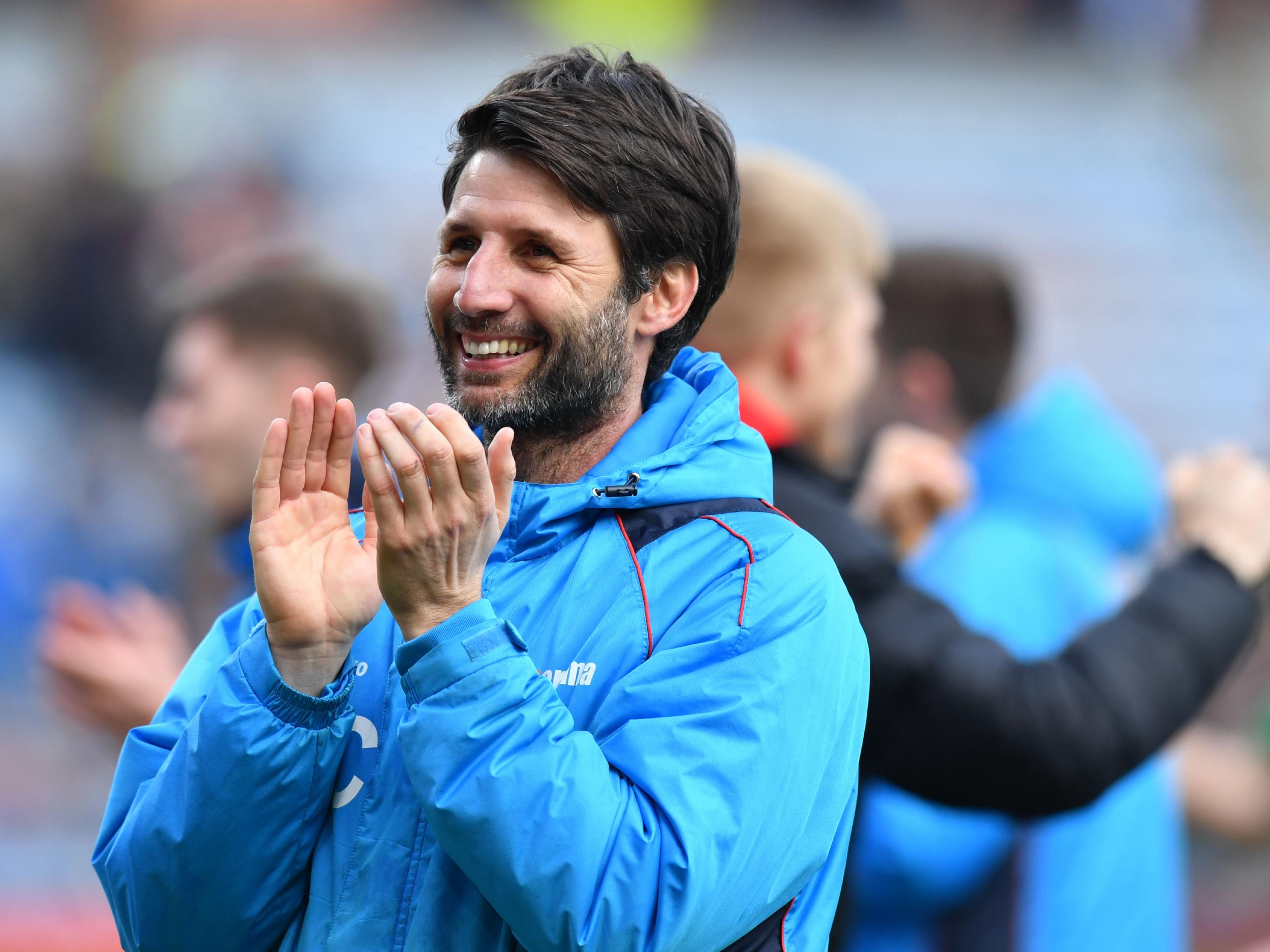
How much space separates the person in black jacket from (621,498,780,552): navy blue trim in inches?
25.0

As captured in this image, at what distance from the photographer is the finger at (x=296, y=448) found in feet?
5.52

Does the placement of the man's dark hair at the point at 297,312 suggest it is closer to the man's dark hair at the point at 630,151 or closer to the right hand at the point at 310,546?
the man's dark hair at the point at 630,151

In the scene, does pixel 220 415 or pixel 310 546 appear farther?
pixel 220 415

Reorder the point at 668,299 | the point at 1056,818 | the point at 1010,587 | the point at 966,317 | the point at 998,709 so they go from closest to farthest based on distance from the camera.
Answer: the point at 668,299, the point at 998,709, the point at 1056,818, the point at 1010,587, the point at 966,317

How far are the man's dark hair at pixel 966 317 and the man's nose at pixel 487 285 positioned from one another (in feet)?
7.92

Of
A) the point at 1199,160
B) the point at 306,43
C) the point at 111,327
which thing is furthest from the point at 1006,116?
the point at 111,327

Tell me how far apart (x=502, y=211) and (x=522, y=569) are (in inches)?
16.9

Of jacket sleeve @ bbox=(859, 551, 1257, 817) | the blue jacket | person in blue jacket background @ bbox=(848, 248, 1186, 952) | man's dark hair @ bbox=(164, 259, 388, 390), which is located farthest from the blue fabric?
man's dark hair @ bbox=(164, 259, 388, 390)

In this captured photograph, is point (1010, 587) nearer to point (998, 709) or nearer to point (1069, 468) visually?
point (1069, 468)

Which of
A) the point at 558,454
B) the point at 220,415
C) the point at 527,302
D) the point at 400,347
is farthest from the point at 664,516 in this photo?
the point at 400,347

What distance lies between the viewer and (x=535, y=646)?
1674 mm

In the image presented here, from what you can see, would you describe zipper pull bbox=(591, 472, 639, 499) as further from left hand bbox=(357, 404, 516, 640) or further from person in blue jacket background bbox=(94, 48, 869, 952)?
left hand bbox=(357, 404, 516, 640)

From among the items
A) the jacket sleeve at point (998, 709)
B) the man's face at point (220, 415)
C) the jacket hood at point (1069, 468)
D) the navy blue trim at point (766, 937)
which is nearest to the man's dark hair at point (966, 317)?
the jacket hood at point (1069, 468)

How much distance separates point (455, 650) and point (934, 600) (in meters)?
1.12
